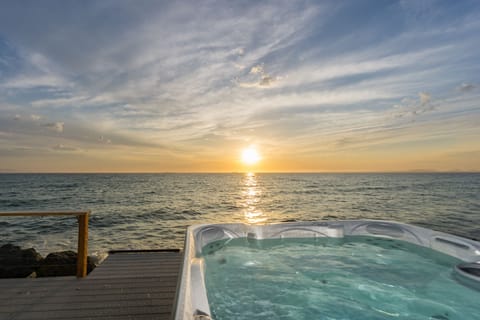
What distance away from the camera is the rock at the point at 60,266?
4217 millimetres

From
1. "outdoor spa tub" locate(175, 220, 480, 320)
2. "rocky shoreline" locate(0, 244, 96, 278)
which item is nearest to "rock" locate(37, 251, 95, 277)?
"rocky shoreline" locate(0, 244, 96, 278)

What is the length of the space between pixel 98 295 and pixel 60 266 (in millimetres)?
2327

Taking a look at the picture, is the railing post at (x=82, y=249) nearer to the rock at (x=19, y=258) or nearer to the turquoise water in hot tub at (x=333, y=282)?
the turquoise water in hot tub at (x=333, y=282)

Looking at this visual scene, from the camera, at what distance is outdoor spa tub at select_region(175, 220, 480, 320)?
2547mm

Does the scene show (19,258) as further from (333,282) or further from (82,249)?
(333,282)

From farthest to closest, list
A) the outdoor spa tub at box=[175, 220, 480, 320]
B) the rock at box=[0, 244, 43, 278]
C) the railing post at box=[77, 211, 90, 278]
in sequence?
1. the rock at box=[0, 244, 43, 278]
2. the railing post at box=[77, 211, 90, 278]
3. the outdoor spa tub at box=[175, 220, 480, 320]

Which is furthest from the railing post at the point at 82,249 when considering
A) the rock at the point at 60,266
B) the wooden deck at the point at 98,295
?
the rock at the point at 60,266

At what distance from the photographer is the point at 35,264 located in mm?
4965

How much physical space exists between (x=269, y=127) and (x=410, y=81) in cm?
545

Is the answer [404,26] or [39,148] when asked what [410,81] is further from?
[39,148]

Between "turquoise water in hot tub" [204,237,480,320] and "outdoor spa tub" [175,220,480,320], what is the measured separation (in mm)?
12

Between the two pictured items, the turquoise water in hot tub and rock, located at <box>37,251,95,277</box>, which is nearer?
the turquoise water in hot tub

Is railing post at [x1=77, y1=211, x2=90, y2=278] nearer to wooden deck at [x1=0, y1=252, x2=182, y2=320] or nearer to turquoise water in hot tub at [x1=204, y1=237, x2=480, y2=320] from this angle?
→ wooden deck at [x1=0, y1=252, x2=182, y2=320]

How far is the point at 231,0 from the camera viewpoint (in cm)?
460
